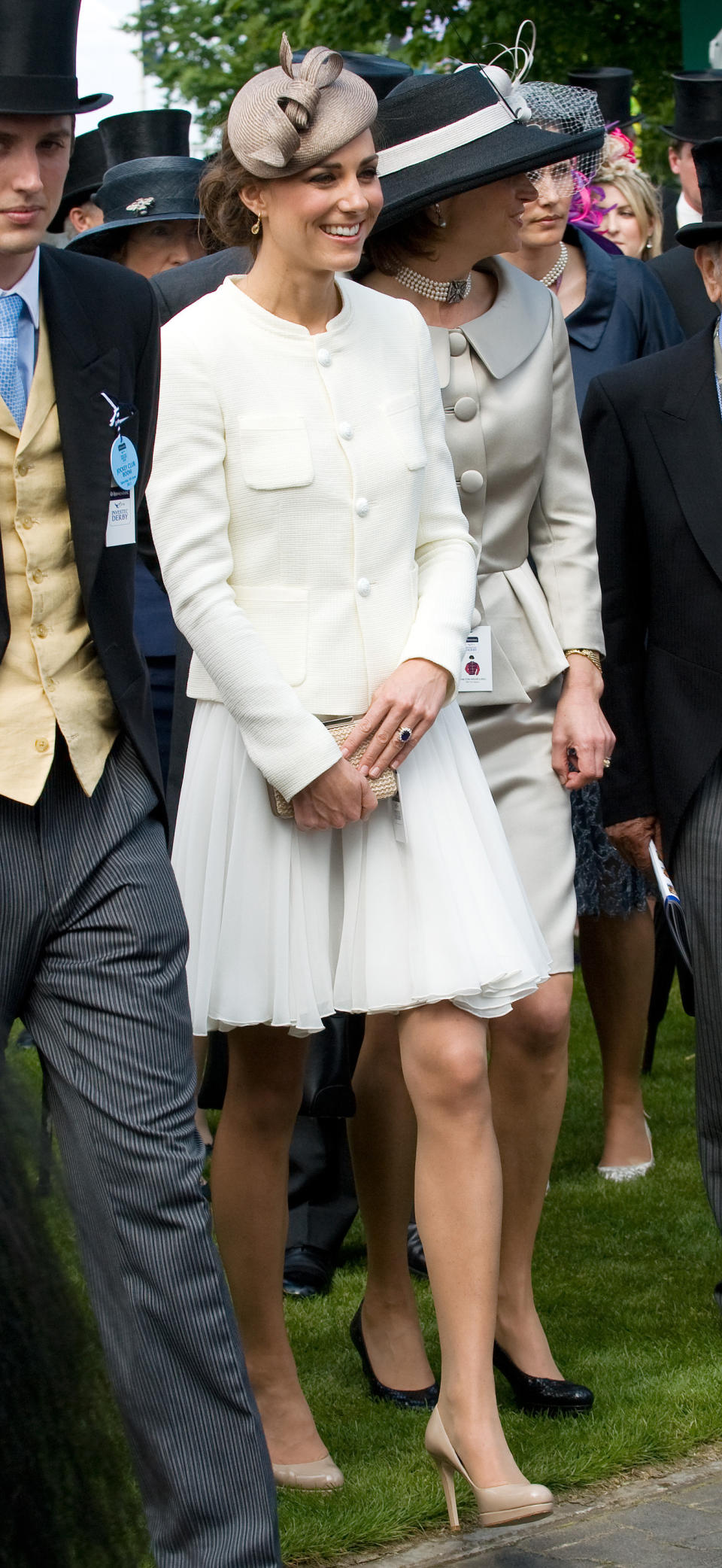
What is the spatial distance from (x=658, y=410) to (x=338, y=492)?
0.94 meters

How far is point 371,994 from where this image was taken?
12.2 feet

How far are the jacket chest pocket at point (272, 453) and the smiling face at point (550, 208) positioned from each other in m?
1.91

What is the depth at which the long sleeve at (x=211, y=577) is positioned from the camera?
370 cm

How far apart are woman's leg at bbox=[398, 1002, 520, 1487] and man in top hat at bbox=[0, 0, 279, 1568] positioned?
585 millimetres

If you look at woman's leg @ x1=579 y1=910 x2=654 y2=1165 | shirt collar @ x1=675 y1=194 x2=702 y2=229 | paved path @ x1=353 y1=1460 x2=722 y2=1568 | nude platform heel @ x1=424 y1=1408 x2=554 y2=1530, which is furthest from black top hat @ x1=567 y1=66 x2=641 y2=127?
nude platform heel @ x1=424 y1=1408 x2=554 y2=1530

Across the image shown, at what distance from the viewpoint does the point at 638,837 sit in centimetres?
453

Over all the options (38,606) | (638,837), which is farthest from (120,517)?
(638,837)

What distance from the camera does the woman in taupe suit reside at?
14.2 ft

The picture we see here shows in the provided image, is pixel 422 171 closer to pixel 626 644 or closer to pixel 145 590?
pixel 626 644

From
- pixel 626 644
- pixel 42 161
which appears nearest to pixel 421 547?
pixel 626 644

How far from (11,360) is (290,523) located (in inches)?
30.8

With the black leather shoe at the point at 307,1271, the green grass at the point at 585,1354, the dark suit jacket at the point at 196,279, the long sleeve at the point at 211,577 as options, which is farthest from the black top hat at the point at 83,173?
the long sleeve at the point at 211,577

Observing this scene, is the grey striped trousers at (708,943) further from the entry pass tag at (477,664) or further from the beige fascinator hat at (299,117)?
the beige fascinator hat at (299,117)

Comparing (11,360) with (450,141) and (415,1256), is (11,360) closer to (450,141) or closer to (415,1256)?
(450,141)
